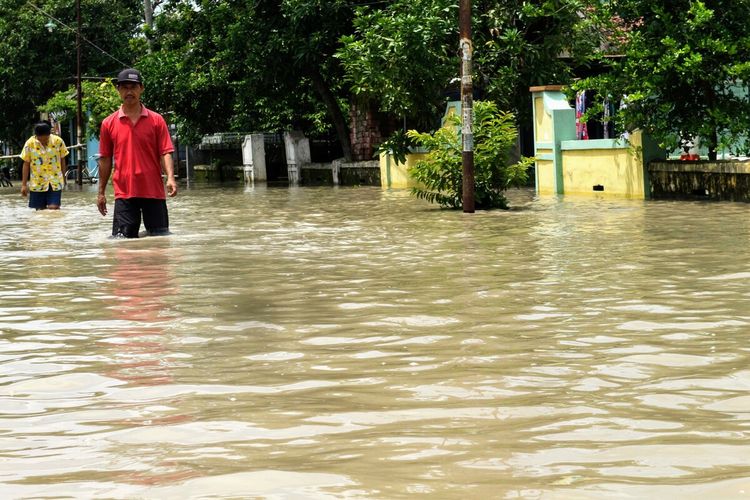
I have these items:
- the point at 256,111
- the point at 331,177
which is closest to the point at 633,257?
the point at 331,177

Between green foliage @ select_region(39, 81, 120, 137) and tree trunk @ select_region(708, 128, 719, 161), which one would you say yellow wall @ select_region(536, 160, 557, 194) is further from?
green foliage @ select_region(39, 81, 120, 137)

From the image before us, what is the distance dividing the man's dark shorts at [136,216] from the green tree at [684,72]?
8.89m

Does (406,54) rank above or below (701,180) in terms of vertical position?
above

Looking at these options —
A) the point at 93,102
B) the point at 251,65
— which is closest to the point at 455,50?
the point at 251,65

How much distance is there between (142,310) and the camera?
8.80 metres

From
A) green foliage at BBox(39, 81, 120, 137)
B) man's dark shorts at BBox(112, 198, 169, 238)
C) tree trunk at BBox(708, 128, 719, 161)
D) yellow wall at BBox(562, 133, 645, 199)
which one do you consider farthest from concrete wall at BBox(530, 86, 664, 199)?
green foliage at BBox(39, 81, 120, 137)

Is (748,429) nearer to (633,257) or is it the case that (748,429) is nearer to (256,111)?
(633,257)

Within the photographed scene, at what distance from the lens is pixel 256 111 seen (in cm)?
4503

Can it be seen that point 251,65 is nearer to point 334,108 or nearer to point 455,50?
point 334,108

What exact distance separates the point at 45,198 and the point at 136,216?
846 cm

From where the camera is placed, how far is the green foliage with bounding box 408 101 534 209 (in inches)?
790

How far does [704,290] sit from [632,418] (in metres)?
4.26

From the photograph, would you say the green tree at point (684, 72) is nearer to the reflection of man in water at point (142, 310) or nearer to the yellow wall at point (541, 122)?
the yellow wall at point (541, 122)

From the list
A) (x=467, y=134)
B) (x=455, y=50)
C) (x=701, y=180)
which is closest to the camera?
(x=467, y=134)
